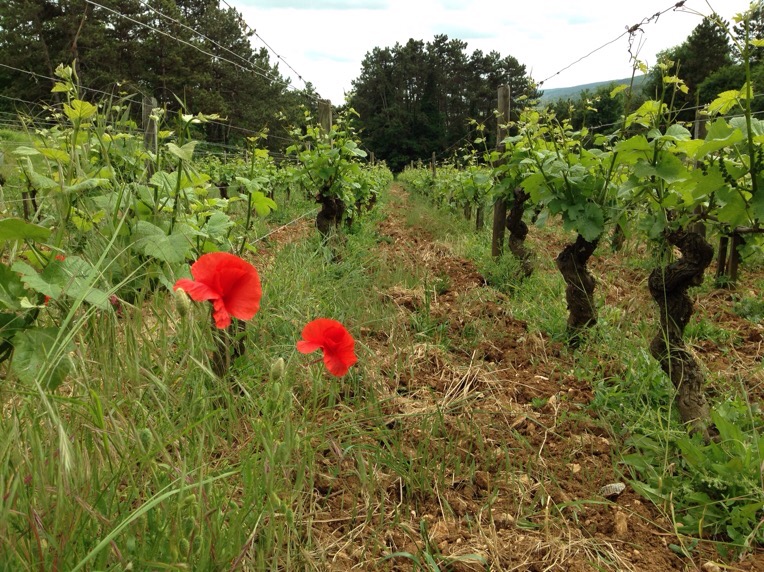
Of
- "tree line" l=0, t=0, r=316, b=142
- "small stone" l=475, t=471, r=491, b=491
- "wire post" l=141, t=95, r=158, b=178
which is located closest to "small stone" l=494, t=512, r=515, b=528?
"small stone" l=475, t=471, r=491, b=491

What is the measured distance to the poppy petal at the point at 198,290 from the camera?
108cm

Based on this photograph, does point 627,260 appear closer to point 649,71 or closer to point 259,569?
point 649,71

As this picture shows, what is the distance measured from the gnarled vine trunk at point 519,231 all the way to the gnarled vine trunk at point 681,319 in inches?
88.8

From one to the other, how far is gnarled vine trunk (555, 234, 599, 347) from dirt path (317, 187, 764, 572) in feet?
1.25

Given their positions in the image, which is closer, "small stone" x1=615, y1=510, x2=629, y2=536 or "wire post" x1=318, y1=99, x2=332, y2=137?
"small stone" x1=615, y1=510, x2=629, y2=536

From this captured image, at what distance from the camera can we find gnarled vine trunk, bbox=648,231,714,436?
213 cm

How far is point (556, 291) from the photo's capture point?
4145mm

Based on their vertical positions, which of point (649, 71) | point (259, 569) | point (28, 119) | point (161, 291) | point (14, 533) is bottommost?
point (259, 569)

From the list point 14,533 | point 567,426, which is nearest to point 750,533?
point 567,426

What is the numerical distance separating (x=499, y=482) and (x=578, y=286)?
1.80 meters

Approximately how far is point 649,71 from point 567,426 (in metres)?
1.72

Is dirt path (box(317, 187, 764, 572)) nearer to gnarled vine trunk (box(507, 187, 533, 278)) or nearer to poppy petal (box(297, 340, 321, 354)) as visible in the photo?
poppy petal (box(297, 340, 321, 354))

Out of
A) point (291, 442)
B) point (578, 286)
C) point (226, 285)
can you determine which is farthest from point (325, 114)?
point (291, 442)

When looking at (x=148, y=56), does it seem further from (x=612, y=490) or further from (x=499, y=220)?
(x=612, y=490)
